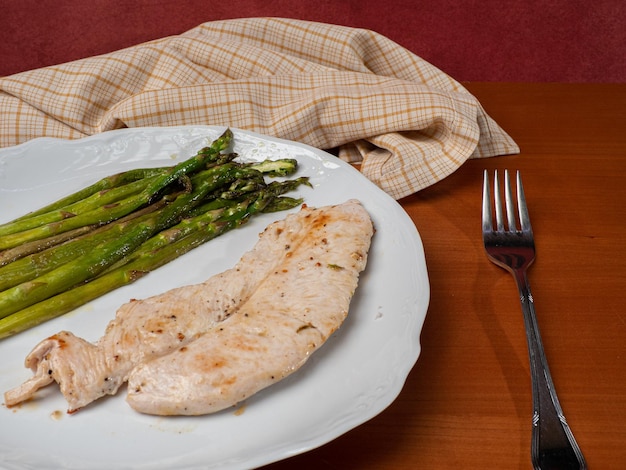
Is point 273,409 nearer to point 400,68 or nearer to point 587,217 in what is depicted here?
point 587,217

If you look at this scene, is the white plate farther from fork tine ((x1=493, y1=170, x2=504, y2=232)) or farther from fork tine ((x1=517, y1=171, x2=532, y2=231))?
fork tine ((x1=517, y1=171, x2=532, y2=231))

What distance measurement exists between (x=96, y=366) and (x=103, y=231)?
83 centimetres

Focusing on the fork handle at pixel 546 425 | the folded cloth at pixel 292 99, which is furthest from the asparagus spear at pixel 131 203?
the fork handle at pixel 546 425

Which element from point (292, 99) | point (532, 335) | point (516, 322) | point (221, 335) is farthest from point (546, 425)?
point (292, 99)

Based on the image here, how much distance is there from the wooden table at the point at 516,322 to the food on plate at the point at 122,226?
0.80m

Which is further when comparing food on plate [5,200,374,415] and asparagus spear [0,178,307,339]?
asparagus spear [0,178,307,339]

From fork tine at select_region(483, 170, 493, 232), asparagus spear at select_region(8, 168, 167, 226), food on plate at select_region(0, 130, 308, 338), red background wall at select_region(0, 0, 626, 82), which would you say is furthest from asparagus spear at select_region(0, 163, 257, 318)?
red background wall at select_region(0, 0, 626, 82)

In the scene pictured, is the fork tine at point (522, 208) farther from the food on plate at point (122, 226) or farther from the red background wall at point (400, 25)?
the red background wall at point (400, 25)

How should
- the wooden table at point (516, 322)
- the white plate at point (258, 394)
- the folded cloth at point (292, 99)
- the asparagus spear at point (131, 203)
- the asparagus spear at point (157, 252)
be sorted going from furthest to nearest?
1. the folded cloth at point (292, 99)
2. the asparagus spear at point (131, 203)
3. the asparagus spear at point (157, 252)
4. the wooden table at point (516, 322)
5. the white plate at point (258, 394)

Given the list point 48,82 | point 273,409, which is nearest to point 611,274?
point 273,409

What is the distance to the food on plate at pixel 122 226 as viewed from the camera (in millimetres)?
2416

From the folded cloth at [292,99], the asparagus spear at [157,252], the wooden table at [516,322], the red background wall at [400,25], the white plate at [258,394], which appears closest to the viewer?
the white plate at [258,394]

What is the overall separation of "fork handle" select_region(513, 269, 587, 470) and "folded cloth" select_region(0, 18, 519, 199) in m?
1.12

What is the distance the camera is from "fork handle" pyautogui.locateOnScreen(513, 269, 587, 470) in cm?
190
